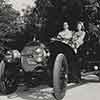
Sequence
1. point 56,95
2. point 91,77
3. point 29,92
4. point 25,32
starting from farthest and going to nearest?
point 91,77
point 25,32
point 29,92
point 56,95

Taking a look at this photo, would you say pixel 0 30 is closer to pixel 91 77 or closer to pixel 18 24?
pixel 18 24

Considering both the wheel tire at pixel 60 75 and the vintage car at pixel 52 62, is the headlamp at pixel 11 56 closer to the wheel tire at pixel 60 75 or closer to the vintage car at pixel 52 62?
the vintage car at pixel 52 62

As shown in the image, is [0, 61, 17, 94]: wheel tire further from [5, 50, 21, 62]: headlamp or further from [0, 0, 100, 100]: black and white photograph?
[5, 50, 21, 62]: headlamp

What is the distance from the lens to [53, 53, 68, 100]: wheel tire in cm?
561

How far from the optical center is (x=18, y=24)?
7598 millimetres

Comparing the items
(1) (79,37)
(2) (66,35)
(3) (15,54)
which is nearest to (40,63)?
(3) (15,54)

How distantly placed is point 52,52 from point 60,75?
0.46m

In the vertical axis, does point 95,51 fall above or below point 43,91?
above

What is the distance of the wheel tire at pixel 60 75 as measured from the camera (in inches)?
221

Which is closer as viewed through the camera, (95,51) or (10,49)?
(10,49)

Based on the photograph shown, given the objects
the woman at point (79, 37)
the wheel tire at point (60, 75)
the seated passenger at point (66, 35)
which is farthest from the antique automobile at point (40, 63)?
the seated passenger at point (66, 35)

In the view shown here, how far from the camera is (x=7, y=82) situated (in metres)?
6.38

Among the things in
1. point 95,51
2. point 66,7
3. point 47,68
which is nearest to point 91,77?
point 95,51

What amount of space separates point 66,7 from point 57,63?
7.98 feet
